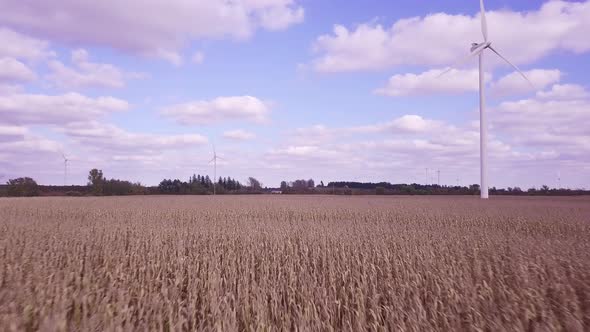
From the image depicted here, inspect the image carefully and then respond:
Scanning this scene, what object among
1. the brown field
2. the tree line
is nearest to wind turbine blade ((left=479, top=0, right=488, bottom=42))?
the brown field

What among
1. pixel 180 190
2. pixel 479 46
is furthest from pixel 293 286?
pixel 180 190

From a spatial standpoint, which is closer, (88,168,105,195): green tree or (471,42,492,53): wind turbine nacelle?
(471,42,492,53): wind turbine nacelle

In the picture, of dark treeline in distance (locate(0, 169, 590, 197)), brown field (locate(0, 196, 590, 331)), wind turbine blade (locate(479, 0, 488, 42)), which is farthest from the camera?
dark treeline in distance (locate(0, 169, 590, 197))

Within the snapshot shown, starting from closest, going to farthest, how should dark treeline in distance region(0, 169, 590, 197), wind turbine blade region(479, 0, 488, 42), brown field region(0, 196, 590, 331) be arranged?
brown field region(0, 196, 590, 331), wind turbine blade region(479, 0, 488, 42), dark treeline in distance region(0, 169, 590, 197)

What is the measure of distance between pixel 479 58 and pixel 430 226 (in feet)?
97.2

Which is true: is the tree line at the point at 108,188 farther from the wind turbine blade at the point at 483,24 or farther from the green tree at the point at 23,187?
the wind turbine blade at the point at 483,24

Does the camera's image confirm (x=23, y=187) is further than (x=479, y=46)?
Yes

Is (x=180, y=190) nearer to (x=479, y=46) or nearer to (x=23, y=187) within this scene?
(x=23, y=187)

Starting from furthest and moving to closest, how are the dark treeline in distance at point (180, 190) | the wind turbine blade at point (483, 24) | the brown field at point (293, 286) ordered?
1. the dark treeline in distance at point (180, 190)
2. the wind turbine blade at point (483, 24)
3. the brown field at point (293, 286)

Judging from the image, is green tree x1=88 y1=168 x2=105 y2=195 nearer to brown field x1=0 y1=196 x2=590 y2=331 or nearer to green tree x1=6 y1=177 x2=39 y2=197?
green tree x1=6 y1=177 x2=39 y2=197

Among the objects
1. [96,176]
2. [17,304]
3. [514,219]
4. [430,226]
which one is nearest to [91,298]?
[17,304]

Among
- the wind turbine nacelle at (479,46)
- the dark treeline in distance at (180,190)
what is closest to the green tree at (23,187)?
the dark treeline in distance at (180,190)

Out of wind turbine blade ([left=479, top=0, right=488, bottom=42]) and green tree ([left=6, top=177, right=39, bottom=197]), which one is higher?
wind turbine blade ([left=479, top=0, right=488, bottom=42])

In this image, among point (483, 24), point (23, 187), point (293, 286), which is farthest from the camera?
point (23, 187)
